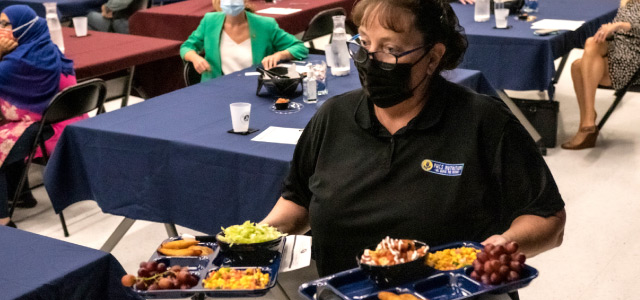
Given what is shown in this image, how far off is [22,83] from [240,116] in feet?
5.55

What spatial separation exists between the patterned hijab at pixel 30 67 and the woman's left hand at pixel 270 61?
111 cm

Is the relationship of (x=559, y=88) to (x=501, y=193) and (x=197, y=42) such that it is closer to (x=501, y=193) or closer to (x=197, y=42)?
(x=197, y=42)

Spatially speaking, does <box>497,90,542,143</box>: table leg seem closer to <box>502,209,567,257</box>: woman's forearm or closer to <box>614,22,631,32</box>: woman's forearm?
<box>614,22,631,32</box>: woman's forearm

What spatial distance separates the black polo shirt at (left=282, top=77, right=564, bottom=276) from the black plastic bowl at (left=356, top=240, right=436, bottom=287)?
18 centimetres

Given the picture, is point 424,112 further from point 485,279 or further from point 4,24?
point 4,24

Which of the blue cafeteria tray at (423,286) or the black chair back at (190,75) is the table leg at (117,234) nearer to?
the black chair back at (190,75)

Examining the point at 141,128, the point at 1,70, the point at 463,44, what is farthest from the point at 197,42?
the point at 463,44

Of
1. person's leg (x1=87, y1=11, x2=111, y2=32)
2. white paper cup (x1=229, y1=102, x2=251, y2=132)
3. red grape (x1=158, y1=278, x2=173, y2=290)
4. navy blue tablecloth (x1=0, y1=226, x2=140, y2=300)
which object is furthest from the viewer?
person's leg (x1=87, y1=11, x2=111, y2=32)

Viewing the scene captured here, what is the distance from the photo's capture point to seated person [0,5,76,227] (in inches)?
158

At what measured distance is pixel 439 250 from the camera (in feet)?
5.49

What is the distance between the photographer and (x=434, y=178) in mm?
1739

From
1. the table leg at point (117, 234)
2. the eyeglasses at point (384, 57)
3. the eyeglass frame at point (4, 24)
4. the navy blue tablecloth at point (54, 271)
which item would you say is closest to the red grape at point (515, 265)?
the eyeglasses at point (384, 57)

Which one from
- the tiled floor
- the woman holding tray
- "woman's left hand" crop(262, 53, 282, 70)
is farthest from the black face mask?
"woman's left hand" crop(262, 53, 282, 70)

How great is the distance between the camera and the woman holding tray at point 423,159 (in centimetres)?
173
